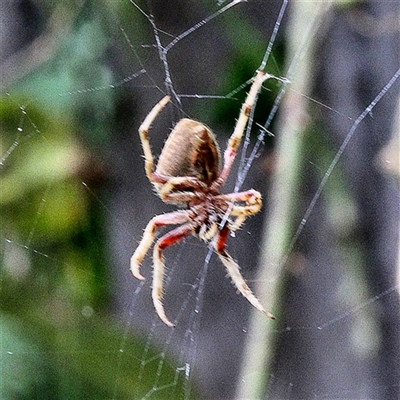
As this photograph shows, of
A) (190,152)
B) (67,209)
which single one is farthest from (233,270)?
(67,209)

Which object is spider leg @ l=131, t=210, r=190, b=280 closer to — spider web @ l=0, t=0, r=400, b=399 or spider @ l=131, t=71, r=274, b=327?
spider @ l=131, t=71, r=274, b=327

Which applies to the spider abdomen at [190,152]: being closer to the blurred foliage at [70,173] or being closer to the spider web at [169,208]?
the spider web at [169,208]

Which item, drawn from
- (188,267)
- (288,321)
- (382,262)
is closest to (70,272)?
(188,267)

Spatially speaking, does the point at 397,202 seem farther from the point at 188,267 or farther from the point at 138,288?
the point at 138,288

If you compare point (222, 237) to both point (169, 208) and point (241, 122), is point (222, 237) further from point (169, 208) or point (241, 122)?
point (169, 208)

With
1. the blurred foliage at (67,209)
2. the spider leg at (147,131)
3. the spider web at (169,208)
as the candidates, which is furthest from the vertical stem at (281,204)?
the spider leg at (147,131)

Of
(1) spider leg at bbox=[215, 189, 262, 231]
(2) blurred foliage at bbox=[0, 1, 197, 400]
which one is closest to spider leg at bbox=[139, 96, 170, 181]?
(1) spider leg at bbox=[215, 189, 262, 231]
